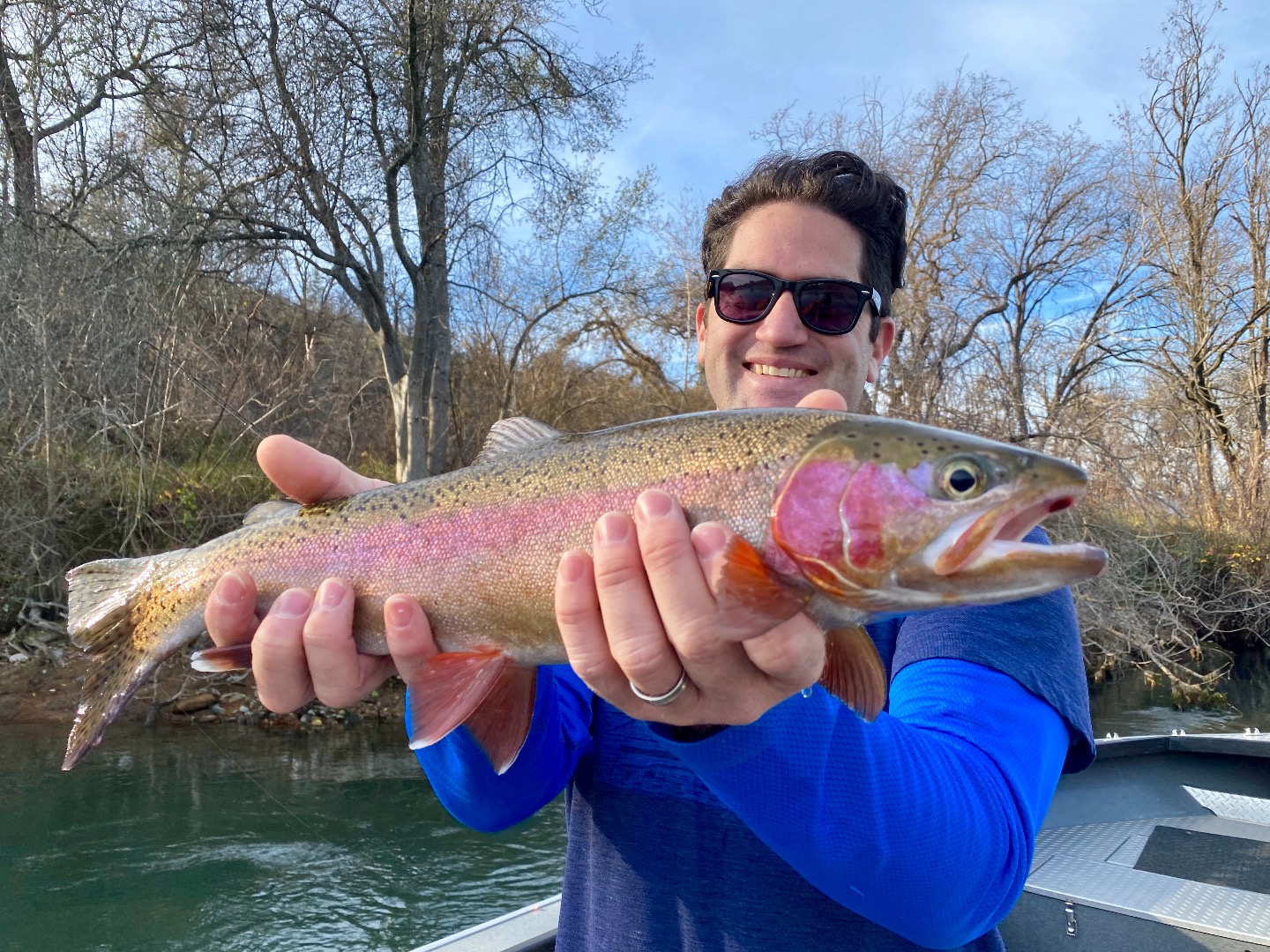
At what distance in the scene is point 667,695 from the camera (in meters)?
1.67

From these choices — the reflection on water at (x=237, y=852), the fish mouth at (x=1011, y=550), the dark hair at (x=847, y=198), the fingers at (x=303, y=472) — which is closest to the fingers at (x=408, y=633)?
the fingers at (x=303, y=472)

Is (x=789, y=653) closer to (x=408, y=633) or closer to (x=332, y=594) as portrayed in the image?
(x=408, y=633)

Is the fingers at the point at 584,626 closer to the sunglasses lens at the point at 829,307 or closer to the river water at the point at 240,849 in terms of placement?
the sunglasses lens at the point at 829,307

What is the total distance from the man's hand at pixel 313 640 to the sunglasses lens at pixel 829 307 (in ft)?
5.67

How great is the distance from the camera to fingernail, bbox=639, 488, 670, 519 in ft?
5.63

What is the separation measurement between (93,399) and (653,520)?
14327 millimetres

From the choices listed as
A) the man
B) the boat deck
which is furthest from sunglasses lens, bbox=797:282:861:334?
the boat deck

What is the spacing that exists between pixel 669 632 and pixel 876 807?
52 centimetres

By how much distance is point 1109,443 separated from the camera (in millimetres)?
15555

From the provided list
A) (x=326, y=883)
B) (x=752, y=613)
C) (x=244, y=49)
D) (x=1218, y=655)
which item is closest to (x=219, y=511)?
(x=244, y=49)

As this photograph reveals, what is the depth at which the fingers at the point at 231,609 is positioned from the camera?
2295mm

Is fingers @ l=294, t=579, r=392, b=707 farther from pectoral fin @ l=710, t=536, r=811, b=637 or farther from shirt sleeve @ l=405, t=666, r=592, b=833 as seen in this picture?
pectoral fin @ l=710, t=536, r=811, b=637

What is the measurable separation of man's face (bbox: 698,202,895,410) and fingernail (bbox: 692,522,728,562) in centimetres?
139

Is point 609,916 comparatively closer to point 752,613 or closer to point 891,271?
point 752,613
